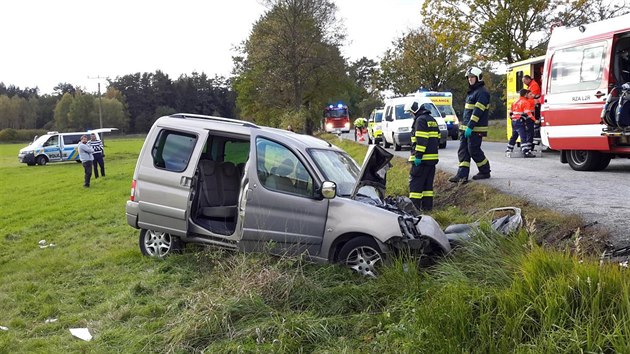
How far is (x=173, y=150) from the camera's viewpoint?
285 inches

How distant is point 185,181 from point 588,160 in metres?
7.91

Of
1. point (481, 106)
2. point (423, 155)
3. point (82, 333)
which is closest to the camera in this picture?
point (82, 333)

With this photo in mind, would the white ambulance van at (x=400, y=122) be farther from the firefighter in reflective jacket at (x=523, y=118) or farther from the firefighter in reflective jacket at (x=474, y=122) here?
the firefighter in reflective jacket at (x=474, y=122)

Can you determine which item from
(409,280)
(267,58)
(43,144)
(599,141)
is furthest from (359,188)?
(267,58)

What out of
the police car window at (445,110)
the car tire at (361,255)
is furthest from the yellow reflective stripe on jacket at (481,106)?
the police car window at (445,110)

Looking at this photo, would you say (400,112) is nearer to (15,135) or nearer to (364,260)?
(364,260)

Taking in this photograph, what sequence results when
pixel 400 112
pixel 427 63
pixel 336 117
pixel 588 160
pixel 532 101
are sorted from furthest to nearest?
pixel 336 117 < pixel 427 63 < pixel 400 112 < pixel 532 101 < pixel 588 160

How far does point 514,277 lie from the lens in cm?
392

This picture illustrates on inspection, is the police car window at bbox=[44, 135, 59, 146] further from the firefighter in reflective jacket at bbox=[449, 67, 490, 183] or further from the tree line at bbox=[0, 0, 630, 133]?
the firefighter in reflective jacket at bbox=[449, 67, 490, 183]

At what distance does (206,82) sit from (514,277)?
358 ft

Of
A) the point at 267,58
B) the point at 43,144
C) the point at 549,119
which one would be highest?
the point at 267,58

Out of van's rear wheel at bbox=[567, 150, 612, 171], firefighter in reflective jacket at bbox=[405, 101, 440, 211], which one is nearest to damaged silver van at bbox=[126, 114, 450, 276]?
firefighter in reflective jacket at bbox=[405, 101, 440, 211]

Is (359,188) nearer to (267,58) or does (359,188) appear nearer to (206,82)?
(267,58)

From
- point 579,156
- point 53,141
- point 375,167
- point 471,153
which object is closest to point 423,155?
point 471,153
